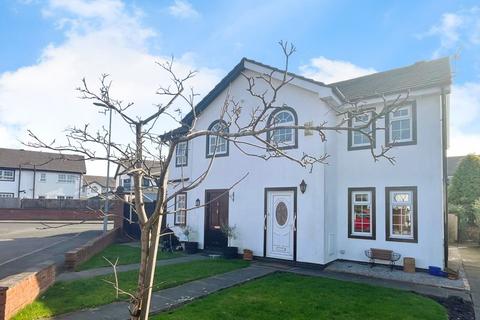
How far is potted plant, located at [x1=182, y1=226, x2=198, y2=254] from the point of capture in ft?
49.2

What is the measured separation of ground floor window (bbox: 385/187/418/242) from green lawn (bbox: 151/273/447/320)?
305 cm

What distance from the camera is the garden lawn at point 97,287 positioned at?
6932 mm

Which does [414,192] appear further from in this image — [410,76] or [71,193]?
[71,193]

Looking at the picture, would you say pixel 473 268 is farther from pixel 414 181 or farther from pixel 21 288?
pixel 21 288

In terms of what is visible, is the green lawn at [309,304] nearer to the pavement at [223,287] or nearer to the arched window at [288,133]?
the pavement at [223,287]

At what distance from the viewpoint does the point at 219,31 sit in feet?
24.3

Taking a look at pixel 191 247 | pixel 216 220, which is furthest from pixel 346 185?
pixel 191 247

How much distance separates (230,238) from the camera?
1411 cm

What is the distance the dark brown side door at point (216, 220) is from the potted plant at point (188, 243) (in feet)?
1.63

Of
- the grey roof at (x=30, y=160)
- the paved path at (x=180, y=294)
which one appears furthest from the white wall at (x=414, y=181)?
the grey roof at (x=30, y=160)

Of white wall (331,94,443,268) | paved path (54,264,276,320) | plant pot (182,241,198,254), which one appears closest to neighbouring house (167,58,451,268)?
white wall (331,94,443,268)

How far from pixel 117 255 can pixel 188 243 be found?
2.84 metres

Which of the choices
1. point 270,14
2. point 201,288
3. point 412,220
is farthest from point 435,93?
point 201,288

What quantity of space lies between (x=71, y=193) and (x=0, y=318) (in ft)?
158
